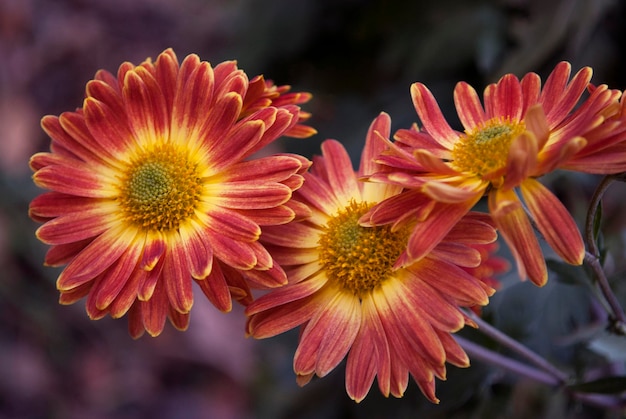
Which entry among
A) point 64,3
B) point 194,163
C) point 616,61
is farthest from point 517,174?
point 64,3

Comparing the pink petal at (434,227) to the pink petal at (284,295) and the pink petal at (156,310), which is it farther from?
the pink petal at (156,310)

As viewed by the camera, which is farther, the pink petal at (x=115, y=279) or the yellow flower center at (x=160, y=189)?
the yellow flower center at (x=160, y=189)

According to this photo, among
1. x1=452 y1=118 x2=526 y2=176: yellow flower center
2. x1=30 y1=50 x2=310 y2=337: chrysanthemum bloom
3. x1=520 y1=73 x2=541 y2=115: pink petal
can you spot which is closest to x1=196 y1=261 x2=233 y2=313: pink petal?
x1=30 y1=50 x2=310 y2=337: chrysanthemum bloom

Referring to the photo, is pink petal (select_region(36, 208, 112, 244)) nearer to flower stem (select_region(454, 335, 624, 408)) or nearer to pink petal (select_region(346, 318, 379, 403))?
pink petal (select_region(346, 318, 379, 403))

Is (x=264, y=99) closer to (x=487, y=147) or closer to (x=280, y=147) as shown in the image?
(x=487, y=147)

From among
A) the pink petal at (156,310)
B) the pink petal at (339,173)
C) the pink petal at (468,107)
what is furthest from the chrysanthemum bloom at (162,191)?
the pink petal at (468,107)

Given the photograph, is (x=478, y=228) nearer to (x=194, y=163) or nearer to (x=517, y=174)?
(x=517, y=174)
